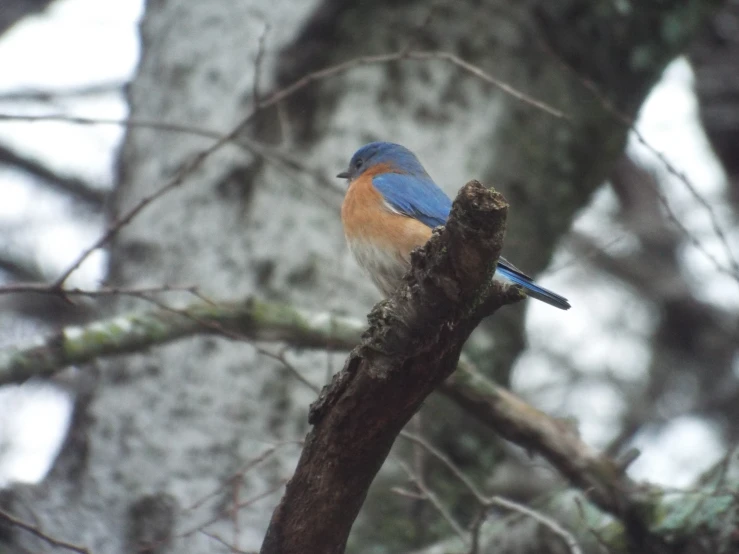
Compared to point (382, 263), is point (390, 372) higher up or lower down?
lower down

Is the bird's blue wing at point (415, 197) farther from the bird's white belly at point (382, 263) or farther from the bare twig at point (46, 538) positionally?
the bare twig at point (46, 538)

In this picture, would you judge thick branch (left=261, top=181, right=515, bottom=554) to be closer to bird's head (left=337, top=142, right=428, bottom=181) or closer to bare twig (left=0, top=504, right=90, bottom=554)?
bare twig (left=0, top=504, right=90, bottom=554)

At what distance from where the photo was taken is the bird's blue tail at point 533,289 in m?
3.57

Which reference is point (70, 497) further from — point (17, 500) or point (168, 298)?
point (168, 298)

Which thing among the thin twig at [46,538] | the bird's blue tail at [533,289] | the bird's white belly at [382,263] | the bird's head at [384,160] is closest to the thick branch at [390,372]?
the thin twig at [46,538]

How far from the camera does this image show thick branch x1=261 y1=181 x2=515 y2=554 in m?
2.41

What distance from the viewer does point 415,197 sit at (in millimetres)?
4512

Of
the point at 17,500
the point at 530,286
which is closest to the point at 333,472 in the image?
the point at 530,286

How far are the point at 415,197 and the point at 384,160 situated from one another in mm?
690

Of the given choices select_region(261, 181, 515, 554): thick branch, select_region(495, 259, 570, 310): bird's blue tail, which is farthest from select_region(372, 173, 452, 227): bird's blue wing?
select_region(261, 181, 515, 554): thick branch

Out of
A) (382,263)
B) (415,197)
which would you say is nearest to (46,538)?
(382,263)

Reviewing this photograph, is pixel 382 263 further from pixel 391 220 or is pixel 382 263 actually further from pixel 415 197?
pixel 415 197

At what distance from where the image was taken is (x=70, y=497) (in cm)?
454

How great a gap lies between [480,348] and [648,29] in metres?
2.55
